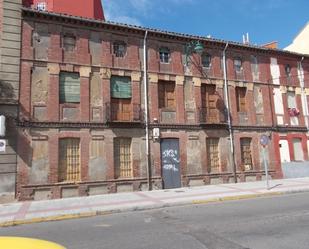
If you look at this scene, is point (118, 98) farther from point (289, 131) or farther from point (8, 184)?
point (289, 131)

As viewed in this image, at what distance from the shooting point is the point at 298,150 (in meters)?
22.8

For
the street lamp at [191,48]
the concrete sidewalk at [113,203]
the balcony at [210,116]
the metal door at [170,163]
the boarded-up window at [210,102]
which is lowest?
the concrete sidewalk at [113,203]

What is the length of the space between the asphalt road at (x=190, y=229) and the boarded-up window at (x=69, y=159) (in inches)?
220

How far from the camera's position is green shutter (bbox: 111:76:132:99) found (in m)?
17.8

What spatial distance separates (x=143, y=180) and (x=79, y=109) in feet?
16.5

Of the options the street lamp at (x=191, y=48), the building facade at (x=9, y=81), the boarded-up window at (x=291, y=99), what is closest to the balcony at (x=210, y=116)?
the street lamp at (x=191, y=48)

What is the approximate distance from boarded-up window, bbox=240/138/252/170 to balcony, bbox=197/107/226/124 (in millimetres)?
2037

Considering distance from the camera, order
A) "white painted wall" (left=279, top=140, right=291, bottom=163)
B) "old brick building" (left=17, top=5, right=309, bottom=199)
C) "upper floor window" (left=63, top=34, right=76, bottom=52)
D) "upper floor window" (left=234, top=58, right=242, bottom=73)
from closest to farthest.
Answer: "old brick building" (left=17, top=5, right=309, bottom=199)
"upper floor window" (left=63, top=34, right=76, bottom=52)
"upper floor window" (left=234, top=58, right=242, bottom=73)
"white painted wall" (left=279, top=140, right=291, bottom=163)

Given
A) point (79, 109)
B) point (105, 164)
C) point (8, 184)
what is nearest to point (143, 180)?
point (105, 164)

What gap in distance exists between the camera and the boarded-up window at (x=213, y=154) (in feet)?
64.6

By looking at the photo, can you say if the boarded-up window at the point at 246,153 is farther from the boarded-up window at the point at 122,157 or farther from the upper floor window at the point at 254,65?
the boarded-up window at the point at 122,157

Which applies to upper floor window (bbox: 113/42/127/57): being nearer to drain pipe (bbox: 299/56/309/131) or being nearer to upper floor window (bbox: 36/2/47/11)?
upper floor window (bbox: 36/2/47/11)

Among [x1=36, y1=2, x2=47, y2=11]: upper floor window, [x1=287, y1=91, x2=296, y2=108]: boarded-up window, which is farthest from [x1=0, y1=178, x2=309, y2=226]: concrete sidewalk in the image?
[x1=36, y1=2, x2=47, y2=11]: upper floor window

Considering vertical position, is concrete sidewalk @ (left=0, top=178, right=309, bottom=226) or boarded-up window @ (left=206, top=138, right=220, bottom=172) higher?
boarded-up window @ (left=206, top=138, right=220, bottom=172)
